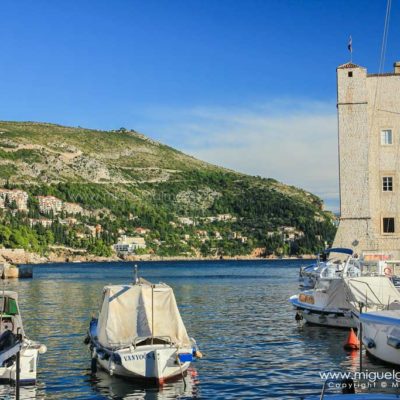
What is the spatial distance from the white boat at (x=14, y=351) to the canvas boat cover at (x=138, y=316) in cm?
266

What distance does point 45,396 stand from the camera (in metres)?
21.7

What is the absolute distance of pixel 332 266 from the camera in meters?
50.4

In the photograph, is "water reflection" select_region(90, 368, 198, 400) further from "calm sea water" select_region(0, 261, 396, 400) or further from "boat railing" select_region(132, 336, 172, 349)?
"boat railing" select_region(132, 336, 172, 349)

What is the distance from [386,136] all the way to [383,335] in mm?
33025

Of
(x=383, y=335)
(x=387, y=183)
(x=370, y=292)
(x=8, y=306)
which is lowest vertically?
(x=383, y=335)

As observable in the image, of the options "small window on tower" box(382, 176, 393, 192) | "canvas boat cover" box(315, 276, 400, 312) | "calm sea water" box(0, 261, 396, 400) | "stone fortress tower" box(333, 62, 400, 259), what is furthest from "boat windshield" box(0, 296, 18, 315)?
"small window on tower" box(382, 176, 393, 192)

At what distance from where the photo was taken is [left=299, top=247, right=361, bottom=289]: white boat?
45.2 meters

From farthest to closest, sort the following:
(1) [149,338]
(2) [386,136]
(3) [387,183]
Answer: (3) [387,183] < (2) [386,136] < (1) [149,338]

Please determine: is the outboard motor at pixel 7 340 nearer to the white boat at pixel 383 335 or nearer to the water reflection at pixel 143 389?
the water reflection at pixel 143 389

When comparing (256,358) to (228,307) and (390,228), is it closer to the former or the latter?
(228,307)

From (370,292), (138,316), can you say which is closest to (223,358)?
(138,316)

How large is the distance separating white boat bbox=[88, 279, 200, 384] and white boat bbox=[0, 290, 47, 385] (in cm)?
235

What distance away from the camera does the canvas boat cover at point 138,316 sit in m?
23.7

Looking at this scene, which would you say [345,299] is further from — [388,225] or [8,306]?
[388,225]
